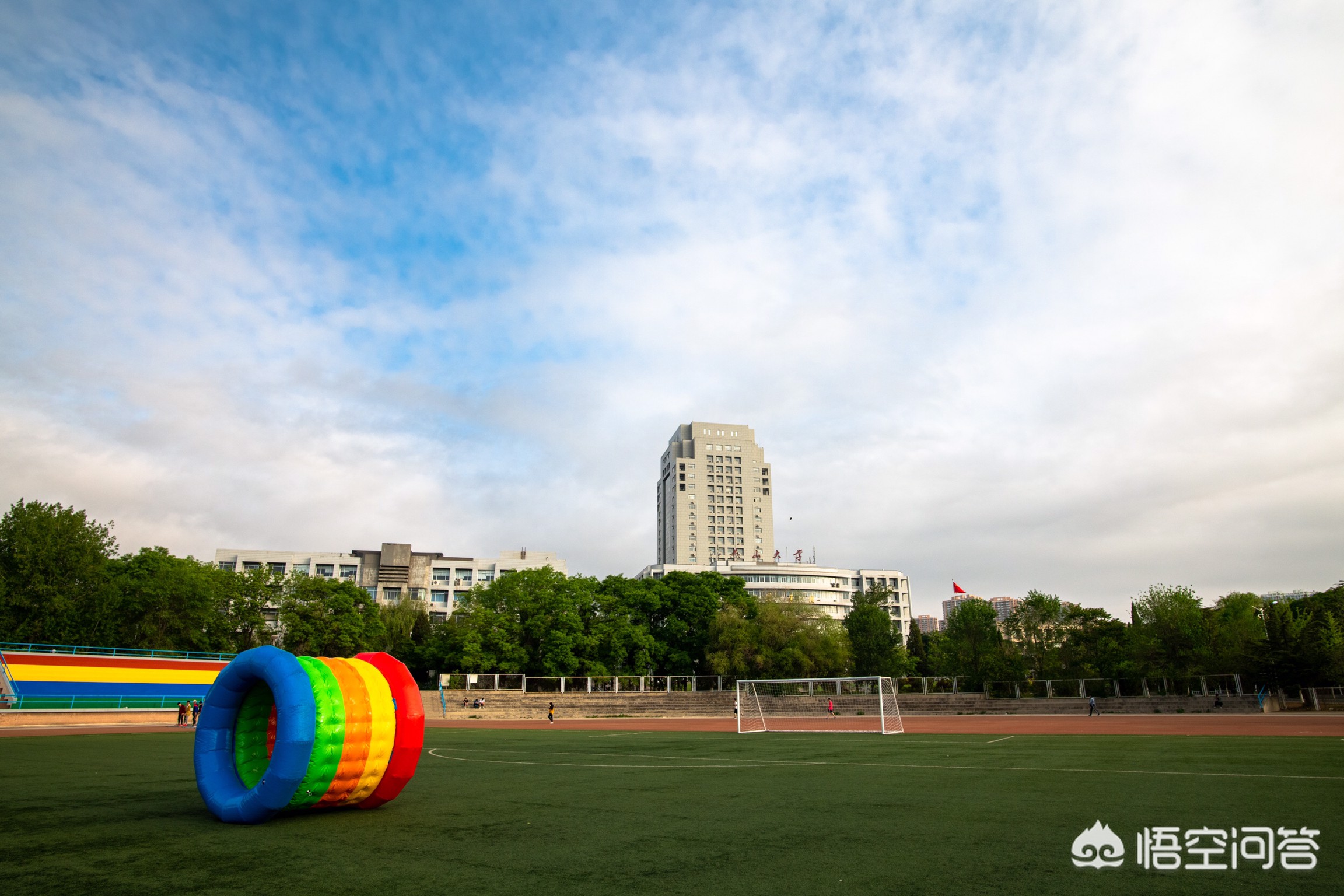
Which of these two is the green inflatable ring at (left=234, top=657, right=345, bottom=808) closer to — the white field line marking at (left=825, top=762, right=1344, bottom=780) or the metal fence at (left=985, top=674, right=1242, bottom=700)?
the white field line marking at (left=825, top=762, right=1344, bottom=780)

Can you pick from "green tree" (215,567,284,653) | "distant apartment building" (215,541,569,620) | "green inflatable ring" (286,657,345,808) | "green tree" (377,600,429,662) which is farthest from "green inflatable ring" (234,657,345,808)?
"distant apartment building" (215,541,569,620)

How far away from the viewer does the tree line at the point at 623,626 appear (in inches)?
2133

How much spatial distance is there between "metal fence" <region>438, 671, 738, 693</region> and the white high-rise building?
85.7m

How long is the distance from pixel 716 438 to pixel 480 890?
158539mm

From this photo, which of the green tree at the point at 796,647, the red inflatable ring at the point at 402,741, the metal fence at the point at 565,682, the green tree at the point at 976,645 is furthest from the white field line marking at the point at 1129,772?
the green tree at the point at 796,647

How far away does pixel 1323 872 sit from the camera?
6855 mm

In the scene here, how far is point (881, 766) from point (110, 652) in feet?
197

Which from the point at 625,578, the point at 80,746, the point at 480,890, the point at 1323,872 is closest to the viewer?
the point at 480,890

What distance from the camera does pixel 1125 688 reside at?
2179 inches

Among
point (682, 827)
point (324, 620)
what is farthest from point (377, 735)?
point (324, 620)

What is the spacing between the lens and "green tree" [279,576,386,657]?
63.6m

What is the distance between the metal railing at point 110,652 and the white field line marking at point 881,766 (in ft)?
119

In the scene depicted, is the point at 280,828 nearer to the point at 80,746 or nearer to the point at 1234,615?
the point at 80,746

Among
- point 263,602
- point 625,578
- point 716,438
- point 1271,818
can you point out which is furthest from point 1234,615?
point 716,438
